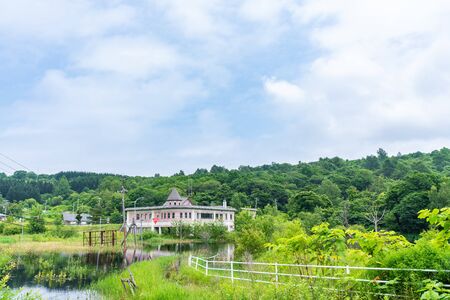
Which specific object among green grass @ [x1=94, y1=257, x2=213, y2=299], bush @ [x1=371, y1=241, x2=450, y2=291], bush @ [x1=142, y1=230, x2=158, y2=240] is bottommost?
bush @ [x1=142, y1=230, x2=158, y2=240]

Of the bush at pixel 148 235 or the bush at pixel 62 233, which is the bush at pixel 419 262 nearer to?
the bush at pixel 148 235

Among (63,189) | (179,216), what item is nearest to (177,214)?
(179,216)

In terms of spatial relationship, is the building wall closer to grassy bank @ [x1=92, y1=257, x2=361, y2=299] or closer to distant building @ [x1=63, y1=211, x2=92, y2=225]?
distant building @ [x1=63, y1=211, x2=92, y2=225]

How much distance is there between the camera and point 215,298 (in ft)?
31.2

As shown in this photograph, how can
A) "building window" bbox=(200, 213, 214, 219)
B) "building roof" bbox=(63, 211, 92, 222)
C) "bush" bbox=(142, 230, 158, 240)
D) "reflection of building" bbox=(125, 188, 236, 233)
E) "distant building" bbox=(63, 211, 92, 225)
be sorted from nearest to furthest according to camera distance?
1. "bush" bbox=(142, 230, 158, 240)
2. "reflection of building" bbox=(125, 188, 236, 233)
3. "building window" bbox=(200, 213, 214, 219)
4. "distant building" bbox=(63, 211, 92, 225)
5. "building roof" bbox=(63, 211, 92, 222)

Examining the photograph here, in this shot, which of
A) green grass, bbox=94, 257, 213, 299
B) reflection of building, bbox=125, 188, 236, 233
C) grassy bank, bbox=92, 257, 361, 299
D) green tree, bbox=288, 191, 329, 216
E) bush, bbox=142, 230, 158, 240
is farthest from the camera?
green tree, bbox=288, 191, 329, 216

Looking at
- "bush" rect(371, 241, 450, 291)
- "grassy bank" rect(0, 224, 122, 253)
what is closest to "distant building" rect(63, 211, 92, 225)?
"grassy bank" rect(0, 224, 122, 253)

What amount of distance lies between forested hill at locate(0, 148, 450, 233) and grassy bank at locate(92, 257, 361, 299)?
598 inches

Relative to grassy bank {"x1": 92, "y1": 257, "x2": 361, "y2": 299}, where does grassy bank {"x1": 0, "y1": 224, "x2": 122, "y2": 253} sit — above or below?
below

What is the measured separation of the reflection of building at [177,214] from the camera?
58438 mm

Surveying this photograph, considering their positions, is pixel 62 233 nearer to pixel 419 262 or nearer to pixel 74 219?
pixel 74 219

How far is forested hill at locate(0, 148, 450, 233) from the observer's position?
4381 centimetres

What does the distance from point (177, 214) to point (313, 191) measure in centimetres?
2360

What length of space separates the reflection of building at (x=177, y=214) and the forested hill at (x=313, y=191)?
6225 millimetres
